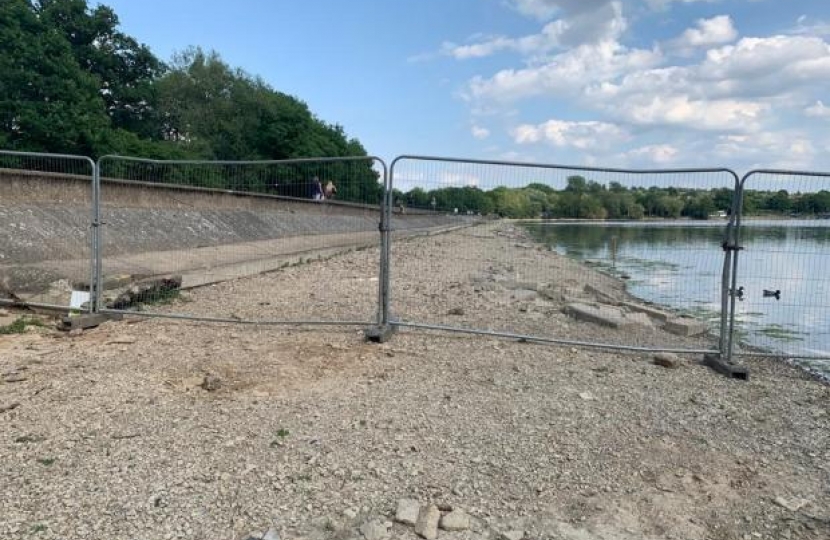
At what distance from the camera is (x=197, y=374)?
5.89 meters

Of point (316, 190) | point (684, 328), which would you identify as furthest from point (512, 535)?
point (316, 190)

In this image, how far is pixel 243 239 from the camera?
17781mm

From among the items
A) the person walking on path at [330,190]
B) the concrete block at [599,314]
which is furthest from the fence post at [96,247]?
the concrete block at [599,314]

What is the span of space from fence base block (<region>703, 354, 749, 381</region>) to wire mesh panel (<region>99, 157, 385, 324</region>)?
4.04 meters

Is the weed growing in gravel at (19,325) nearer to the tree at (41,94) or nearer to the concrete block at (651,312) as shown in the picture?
the concrete block at (651,312)

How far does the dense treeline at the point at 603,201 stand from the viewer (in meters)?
6.76

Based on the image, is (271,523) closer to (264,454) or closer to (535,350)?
(264,454)

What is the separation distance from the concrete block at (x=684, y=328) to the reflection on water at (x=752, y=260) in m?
0.43

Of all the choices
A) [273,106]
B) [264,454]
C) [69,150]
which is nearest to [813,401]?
[264,454]

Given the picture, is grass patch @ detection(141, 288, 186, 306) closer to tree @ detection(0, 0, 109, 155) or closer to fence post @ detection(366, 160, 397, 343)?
fence post @ detection(366, 160, 397, 343)

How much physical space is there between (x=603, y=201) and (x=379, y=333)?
3.16 metres

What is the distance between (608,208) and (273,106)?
65167 millimetres

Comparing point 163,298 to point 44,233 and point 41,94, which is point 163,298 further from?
point 41,94

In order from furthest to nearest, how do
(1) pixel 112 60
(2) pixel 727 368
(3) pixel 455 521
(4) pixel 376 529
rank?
(1) pixel 112 60 < (2) pixel 727 368 < (3) pixel 455 521 < (4) pixel 376 529
